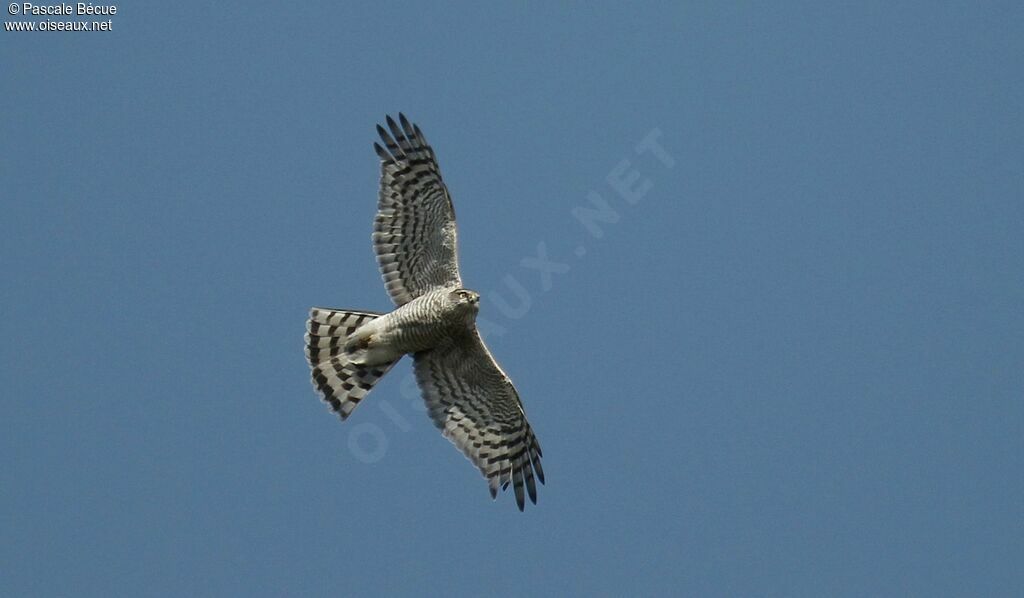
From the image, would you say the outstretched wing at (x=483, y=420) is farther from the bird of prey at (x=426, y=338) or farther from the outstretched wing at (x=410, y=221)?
the outstretched wing at (x=410, y=221)

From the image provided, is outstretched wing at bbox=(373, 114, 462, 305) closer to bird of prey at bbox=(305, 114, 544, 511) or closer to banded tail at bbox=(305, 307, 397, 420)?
bird of prey at bbox=(305, 114, 544, 511)

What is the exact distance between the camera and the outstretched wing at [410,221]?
49.8 feet

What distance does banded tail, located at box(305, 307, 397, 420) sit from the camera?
15.5m

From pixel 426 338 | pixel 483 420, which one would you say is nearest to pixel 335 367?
pixel 426 338

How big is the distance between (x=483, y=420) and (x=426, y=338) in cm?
114

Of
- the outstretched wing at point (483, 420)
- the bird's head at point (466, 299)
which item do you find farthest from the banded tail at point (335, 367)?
the bird's head at point (466, 299)

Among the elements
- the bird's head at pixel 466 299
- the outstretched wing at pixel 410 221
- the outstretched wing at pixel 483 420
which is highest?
the outstretched wing at pixel 410 221

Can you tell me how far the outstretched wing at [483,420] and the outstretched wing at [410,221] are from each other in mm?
803

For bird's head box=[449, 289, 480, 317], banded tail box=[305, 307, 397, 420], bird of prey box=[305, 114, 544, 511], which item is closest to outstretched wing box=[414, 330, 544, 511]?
bird of prey box=[305, 114, 544, 511]

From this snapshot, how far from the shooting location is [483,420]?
15719 millimetres

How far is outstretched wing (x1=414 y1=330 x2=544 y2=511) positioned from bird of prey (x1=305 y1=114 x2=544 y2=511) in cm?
1

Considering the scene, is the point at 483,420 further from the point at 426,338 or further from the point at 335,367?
the point at 335,367

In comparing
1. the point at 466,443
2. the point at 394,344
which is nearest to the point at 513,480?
the point at 466,443

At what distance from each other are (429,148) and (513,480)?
3468mm
